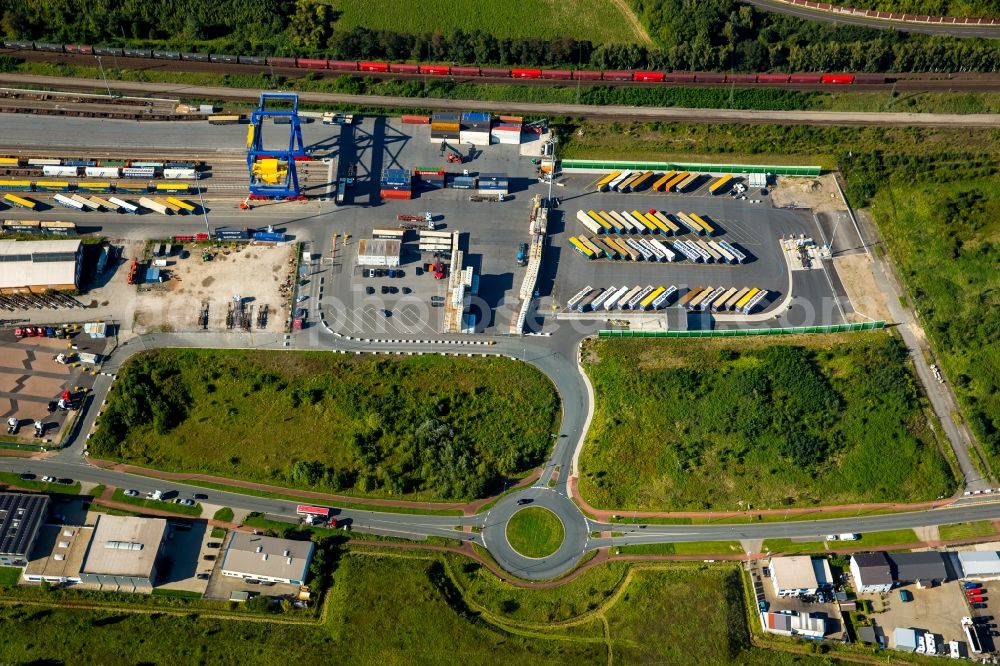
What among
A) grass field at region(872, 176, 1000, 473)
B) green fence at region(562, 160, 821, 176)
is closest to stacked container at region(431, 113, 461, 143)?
green fence at region(562, 160, 821, 176)

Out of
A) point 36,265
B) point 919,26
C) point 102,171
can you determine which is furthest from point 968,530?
point 102,171

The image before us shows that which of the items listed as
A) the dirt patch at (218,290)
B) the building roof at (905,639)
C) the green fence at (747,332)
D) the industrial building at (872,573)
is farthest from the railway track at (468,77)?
the building roof at (905,639)

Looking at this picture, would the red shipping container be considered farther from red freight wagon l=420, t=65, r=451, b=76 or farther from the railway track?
red freight wagon l=420, t=65, r=451, b=76

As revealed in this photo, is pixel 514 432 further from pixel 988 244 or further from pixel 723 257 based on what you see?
pixel 988 244

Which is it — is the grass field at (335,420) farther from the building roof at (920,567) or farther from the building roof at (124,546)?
the building roof at (920,567)

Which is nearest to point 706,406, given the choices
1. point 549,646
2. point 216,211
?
point 549,646

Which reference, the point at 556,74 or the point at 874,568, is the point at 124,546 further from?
the point at 556,74

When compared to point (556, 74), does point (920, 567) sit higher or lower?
lower
